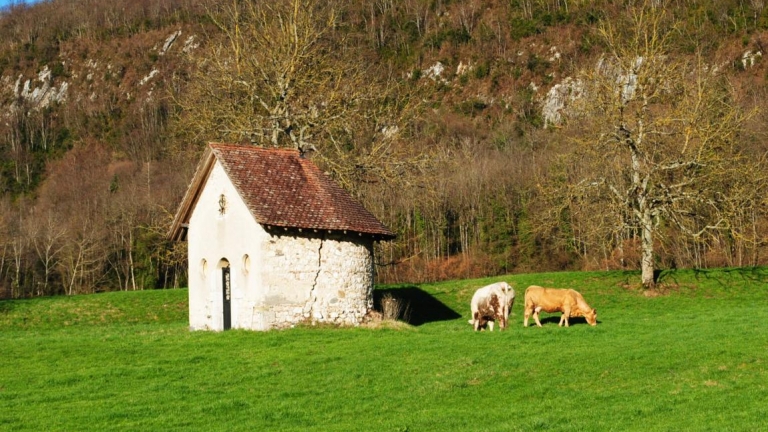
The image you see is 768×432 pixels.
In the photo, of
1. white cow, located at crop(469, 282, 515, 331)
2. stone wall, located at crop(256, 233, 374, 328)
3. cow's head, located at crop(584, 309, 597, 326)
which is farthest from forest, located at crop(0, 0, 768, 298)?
white cow, located at crop(469, 282, 515, 331)

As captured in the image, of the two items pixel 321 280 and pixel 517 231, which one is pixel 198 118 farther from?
pixel 517 231

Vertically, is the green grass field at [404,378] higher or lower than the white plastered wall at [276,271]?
lower

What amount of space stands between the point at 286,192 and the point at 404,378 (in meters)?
11.8

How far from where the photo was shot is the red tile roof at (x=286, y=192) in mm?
30109

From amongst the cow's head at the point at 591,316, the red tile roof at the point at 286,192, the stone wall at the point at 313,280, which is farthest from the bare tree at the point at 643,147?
the stone wall at the point at 313,280

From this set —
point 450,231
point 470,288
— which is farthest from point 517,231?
point 470,288

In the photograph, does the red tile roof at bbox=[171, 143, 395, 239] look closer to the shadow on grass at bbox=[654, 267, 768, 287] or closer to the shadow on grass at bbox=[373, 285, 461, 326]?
the shadow on grass at bbox=[373, 285, 461, 326]

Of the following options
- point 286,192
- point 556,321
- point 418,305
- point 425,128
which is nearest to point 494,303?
point 556,321

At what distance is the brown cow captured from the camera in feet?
92.4

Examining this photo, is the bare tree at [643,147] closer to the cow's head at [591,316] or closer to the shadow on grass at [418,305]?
the shadow on grass at [418,305]

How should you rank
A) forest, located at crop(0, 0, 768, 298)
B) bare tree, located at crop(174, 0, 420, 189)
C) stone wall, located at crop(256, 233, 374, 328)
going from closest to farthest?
stone wall, located at crop(256, 233, 374, 328) < bare tree, located at crop(174, 0, 420, 189) < forest, located at crop(0, 0, 768, 298)

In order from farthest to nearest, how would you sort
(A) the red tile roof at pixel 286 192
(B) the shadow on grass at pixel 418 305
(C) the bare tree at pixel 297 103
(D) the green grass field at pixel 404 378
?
(C) the bare tree at pixel 297 103, (B) the shadow on grass at pixel 418 305, (A) the red tile roof at pixel 286 192, (D) the green grass field at pixel 404 378

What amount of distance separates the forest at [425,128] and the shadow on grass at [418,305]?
475cm

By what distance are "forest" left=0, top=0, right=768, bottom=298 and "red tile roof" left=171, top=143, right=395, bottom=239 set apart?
6950 millimetres
